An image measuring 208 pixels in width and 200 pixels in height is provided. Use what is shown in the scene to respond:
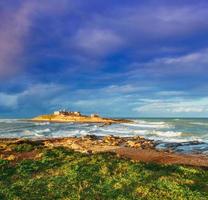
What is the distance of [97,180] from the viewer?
1486 cm

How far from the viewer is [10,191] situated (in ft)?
46.2

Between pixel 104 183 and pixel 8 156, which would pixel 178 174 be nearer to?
pixel 104 183

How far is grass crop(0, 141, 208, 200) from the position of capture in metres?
13.2

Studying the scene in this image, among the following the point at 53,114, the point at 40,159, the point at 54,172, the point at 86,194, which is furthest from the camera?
the point at 53,114

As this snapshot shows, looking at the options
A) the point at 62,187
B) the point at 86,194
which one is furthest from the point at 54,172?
the point at 86,194

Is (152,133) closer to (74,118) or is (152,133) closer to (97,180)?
(97,180)

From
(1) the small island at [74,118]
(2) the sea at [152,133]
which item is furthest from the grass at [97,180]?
(1) the small island at [74,118]

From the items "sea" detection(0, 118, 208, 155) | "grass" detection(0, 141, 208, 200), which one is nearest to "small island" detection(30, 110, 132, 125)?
"sea" detection(0, 118, 208, 155)

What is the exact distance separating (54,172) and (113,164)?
2.65m

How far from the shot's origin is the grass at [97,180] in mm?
13217

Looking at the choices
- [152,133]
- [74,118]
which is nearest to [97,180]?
[152,133]

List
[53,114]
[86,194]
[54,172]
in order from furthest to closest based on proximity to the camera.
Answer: [53,114]
[54,172]
[86,194]

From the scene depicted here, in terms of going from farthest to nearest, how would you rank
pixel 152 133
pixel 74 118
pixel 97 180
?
1. pixel 74 118
2. pixel 152 133
3. pixel 97 180

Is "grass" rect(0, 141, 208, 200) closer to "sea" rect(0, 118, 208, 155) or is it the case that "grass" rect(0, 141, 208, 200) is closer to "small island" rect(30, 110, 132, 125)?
"sea" rect(0, 118, 208, 155)
